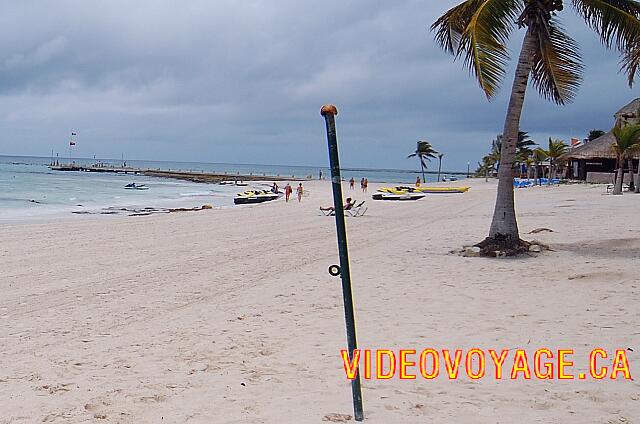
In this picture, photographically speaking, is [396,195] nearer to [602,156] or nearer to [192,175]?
[602,156]

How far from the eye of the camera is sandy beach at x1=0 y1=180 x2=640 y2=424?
422cm

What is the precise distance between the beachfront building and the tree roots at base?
3064 cm

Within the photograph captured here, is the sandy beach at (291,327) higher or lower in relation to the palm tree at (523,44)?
lower

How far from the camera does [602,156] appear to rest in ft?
136

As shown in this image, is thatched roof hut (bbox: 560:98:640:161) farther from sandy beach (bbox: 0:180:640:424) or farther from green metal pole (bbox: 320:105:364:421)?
green metal pole (bbox: 320:105:364:421)

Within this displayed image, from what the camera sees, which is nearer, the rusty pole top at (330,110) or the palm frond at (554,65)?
the rusty pole top at (330,110)

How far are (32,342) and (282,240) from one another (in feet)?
30.7

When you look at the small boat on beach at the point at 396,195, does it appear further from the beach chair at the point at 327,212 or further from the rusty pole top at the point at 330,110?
the rusty pole top at the point at 330,110

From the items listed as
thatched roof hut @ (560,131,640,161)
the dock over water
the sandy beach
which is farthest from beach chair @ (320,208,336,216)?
the dock over water

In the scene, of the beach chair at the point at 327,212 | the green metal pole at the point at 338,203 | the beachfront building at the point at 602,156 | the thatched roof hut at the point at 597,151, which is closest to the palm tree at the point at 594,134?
the beachfront building at the point at 602,156

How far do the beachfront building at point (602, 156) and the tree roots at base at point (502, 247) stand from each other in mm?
30637

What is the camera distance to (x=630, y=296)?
278 inches

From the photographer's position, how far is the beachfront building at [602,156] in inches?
1599

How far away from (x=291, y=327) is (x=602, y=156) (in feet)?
130
